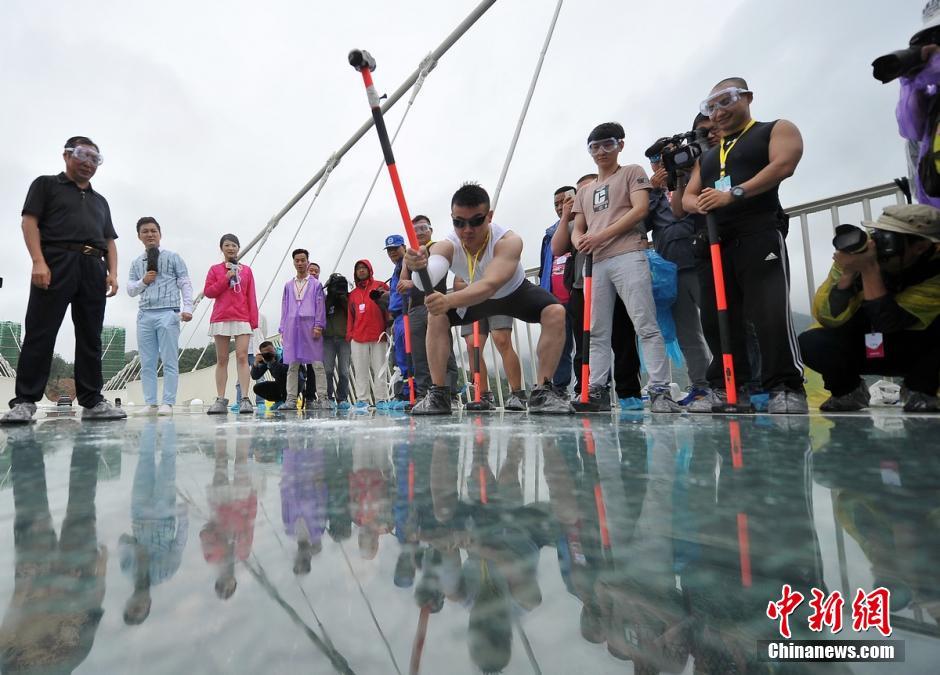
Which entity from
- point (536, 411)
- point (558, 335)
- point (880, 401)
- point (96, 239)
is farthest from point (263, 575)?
point (880, 401)

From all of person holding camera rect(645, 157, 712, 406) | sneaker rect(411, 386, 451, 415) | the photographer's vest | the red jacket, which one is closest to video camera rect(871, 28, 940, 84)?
the photographer's vest

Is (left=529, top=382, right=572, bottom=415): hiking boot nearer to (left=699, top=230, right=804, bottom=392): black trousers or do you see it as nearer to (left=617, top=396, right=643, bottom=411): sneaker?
(left=617, top=396, right=643, bottom=411): sneaker

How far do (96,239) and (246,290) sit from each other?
1.94 metres

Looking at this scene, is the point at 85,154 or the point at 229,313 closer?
the point at 85,154

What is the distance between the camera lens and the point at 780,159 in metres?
2.32

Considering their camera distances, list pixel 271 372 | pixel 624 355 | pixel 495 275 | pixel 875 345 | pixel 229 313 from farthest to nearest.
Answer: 1. pixel 271 372
2. pixel 229 313
3. pixel 624 355
4. pixel 495 275
5. pixel 875 345

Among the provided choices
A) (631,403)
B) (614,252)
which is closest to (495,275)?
(614,252)

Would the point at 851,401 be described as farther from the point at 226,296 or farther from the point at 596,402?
the point at 226,296

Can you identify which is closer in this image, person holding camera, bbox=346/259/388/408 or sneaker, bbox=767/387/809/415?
sneaker, bbox=767/387/809/415

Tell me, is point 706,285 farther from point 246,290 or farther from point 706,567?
point 246,290

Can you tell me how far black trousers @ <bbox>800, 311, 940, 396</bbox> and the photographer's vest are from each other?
0.51 metres

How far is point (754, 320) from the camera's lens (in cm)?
240

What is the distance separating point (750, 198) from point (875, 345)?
2.62ft

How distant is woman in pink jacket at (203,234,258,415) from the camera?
471cm
